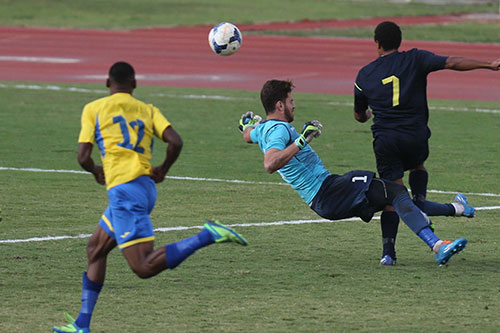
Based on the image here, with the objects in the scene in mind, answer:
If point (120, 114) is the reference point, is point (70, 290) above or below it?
below

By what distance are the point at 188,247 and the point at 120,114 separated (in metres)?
0.97

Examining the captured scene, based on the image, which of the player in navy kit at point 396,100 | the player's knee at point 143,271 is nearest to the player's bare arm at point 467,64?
the player in navy kit at point 396,100

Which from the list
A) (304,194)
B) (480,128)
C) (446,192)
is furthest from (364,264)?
(480,128)

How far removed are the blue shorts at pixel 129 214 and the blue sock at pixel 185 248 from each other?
182mm

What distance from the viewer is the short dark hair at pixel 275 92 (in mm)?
8375

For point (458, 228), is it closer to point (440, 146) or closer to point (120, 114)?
point (120, 114)

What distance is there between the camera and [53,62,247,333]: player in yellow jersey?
6.63m

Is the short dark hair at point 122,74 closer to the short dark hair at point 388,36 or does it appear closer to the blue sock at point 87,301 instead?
the blue sock at point 87,301

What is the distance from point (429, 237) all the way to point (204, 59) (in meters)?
22.5

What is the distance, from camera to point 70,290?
26.0 feet

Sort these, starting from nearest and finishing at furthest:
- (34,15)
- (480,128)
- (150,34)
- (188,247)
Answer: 1. (188,247)
2. (480,128)
3. (150,34)
4. (34,15)

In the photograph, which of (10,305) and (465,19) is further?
(465,19)

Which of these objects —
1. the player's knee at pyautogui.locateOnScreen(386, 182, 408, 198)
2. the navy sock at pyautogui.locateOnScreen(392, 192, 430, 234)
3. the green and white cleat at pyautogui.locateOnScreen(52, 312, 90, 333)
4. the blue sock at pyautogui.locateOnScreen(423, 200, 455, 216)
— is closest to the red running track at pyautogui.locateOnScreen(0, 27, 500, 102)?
the blue sock at pyautogui.locateOnScreen(423, 200, 455, 216)

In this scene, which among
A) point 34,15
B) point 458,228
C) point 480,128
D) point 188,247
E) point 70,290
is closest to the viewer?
point 188,247
